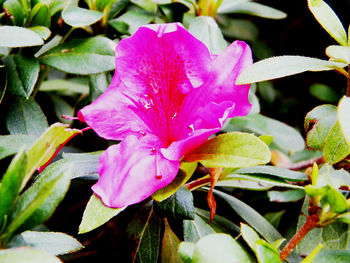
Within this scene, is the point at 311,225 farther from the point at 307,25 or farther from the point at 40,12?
Result: the point at 307,25

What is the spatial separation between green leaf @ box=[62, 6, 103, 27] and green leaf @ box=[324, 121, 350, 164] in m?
0.63

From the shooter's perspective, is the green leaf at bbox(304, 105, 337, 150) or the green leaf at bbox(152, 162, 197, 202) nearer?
the green leaf at bbox(152, 162, 197, 202)

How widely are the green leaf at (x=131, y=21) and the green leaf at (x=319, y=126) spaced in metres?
0.54

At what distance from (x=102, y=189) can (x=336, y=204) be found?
42 cm

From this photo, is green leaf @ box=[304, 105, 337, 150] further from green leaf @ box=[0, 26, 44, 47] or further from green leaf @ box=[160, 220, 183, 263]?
green leaf @ box=[0, 26, 44, 47]

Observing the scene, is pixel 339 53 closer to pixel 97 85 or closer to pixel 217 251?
pixel 217 251

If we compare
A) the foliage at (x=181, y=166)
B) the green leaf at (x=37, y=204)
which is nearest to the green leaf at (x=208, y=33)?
the foliage at (x=181, y=166)

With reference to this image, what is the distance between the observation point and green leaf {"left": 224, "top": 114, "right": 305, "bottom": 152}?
1.33 metres

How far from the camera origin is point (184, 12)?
4.09 ft

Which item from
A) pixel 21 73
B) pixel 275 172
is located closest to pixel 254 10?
pixel 275 172

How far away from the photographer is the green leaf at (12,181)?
0.60 meters

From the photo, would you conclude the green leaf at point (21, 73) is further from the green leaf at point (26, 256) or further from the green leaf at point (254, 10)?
the green leaf at point (254, 10)

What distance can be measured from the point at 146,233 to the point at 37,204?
0.43 metres

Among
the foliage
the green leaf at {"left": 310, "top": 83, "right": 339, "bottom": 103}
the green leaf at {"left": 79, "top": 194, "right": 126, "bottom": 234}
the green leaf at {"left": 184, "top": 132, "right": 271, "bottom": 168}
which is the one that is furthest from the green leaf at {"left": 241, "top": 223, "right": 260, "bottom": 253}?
the green leaf at {"left": 310, "top": 83, "right": 339, "bottom": 103}
